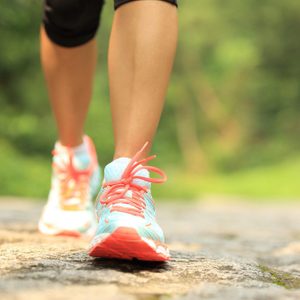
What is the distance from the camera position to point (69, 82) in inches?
77.6

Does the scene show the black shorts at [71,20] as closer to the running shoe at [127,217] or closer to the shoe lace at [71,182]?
the shoe lace at [71,182]

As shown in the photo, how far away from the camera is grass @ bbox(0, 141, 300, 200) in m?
7.60

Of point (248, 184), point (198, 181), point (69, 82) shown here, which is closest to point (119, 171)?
point (69, 82)

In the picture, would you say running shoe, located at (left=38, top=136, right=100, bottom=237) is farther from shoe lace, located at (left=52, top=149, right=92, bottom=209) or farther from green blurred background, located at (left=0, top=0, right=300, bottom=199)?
green blurred background, located at (left=0, top=0, right=300, bottom=199)

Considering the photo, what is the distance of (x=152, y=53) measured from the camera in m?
1.41

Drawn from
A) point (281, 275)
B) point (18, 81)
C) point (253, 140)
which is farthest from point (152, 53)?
point (253, 140)

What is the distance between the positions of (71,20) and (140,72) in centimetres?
51

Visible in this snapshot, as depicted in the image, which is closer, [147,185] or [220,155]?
[147,185]

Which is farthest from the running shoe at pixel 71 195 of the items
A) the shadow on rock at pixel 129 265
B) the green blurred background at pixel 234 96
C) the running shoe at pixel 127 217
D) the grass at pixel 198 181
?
the green blurred background at pixel 234 96

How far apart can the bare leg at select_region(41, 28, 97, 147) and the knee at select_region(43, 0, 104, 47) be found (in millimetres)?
30

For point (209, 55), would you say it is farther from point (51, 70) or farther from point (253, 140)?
point (51, 70)

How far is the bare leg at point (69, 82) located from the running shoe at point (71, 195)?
0.05m

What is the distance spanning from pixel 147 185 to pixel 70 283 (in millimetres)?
382

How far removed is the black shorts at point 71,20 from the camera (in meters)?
1.80
